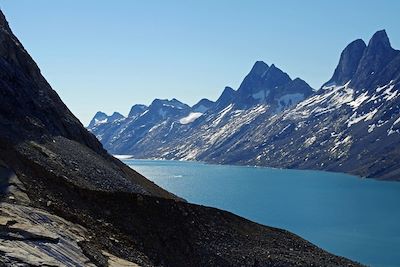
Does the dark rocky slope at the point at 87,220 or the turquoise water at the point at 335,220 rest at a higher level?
the turquoise water at the point at 335,220

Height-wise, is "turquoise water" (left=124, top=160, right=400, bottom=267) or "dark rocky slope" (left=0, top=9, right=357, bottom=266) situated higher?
"turquoise water" (left=124, top=160, right=400, bottom=267)

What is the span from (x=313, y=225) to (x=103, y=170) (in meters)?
110

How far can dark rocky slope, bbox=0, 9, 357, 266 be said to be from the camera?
21.7 metres

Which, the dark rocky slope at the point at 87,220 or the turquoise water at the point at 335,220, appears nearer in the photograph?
the dark rocky slope at the point at 87,220

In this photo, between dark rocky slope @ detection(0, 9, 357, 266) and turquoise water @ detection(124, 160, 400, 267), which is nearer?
dark rocky slope @ detection(0, 9, 357, 266)

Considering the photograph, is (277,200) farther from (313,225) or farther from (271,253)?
(271,253)

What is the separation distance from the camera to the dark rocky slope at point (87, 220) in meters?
21.7

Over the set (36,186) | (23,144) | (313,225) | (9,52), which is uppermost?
(313,225)

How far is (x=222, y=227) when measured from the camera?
3653cm

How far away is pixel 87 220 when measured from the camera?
89.4ft

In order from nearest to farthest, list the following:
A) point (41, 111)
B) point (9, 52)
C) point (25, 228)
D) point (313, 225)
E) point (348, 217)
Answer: point (25, 228), point (41, 111), point (9, 52), point (313, 225), point (348, 217)

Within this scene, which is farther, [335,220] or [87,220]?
[335,220]

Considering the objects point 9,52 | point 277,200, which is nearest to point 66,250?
point 9,52

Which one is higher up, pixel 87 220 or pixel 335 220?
pixel 335 220
